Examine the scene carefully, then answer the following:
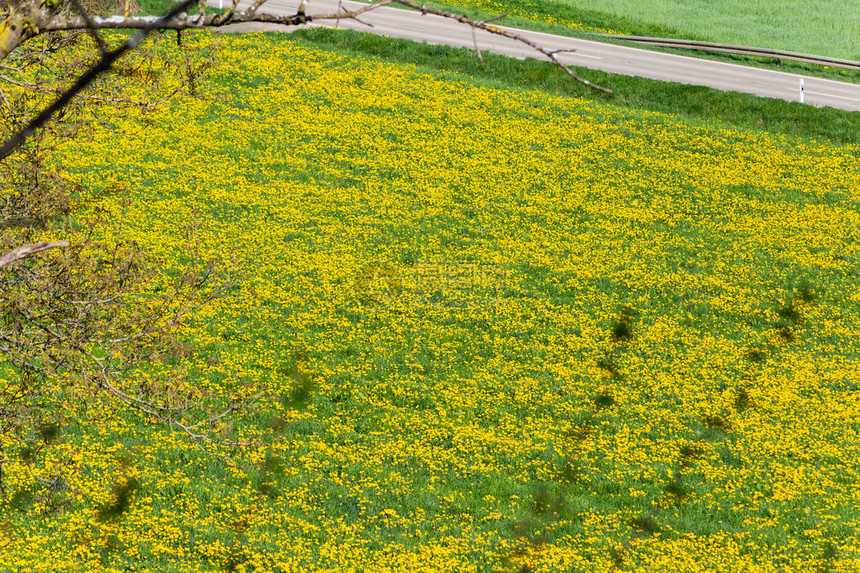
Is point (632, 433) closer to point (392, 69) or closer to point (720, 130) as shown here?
point (720, 130)

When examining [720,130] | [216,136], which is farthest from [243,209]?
[720,130]

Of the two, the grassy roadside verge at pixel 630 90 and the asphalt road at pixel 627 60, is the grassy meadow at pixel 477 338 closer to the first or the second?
the grassy roadside verge at pixel 630 90

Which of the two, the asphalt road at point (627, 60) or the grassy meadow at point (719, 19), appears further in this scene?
the grassy meadow at point (719, 19)

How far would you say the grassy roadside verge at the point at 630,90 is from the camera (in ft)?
100

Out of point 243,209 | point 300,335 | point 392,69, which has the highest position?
point 392,69

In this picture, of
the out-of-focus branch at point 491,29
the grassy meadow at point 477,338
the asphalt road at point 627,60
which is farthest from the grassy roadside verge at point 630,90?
the out-of-focus branch at point 491,29

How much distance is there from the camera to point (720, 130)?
29.9 m

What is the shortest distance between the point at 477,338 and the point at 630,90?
16146mm

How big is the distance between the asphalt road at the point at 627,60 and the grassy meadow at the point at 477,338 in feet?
16.0

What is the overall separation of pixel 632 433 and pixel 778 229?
10.5 metres

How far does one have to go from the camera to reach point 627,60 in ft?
120

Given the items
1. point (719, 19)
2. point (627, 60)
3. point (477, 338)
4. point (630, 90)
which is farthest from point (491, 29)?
point (719, 19)

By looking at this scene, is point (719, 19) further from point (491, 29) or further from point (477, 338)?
point (491, 29)

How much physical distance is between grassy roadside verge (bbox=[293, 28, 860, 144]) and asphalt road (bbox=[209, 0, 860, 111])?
1.76 meters
